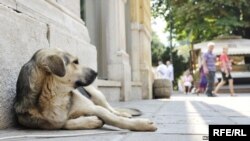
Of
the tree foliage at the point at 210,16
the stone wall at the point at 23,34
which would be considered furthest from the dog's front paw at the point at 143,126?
the tree foliage at the point at 210,16

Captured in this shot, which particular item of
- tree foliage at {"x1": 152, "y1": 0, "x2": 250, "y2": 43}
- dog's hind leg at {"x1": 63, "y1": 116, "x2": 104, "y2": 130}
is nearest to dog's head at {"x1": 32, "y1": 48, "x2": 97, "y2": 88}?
dog's hind leg at {"x1": 63, "y1": 116, "x2": 104, "y2": 130}

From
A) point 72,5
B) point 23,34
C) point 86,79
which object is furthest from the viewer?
point 72,5

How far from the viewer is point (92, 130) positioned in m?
3.99

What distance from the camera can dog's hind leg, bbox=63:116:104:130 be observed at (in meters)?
4.09

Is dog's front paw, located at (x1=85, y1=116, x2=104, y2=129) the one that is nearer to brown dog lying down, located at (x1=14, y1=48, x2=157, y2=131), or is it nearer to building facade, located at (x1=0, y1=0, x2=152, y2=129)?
brown dog lying down, located at (x1=14, y1=48, x2=157, y2=131)

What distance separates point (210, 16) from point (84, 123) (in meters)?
25.2

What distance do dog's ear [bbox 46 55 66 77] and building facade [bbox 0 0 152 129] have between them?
1.85 feet

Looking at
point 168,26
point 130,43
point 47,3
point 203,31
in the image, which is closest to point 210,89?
point 130,43

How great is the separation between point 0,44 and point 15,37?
33 centimetres

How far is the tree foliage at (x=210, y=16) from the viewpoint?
26.9m

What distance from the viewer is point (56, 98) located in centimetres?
409

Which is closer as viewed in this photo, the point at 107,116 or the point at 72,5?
the point at 107,116

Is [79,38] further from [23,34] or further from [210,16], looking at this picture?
[210,16]

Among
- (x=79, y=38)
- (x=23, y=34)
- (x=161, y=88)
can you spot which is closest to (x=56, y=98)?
(x=23, y=34)
